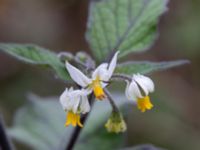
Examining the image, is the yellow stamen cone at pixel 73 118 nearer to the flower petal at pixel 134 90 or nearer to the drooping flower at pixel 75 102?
the drooping flower at pixel 75 102

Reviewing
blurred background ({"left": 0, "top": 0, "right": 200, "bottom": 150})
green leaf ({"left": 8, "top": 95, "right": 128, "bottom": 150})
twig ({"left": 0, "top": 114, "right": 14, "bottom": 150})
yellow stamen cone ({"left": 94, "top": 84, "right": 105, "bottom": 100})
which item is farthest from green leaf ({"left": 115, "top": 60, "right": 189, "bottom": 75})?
blurred background ({"left": 0, "top": 0, "right": 200, "bottom": 150})

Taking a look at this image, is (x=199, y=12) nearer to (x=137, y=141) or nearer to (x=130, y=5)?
(x=137, y=141)

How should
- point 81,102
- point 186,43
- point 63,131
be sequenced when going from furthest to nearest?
point 186,43, point 63,131, point 81,102

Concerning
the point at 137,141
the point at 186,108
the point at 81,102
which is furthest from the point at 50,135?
the point at 186,108

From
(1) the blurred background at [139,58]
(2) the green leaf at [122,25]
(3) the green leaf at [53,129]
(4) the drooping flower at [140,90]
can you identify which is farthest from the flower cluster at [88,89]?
(1) the blurred background at [139,58]

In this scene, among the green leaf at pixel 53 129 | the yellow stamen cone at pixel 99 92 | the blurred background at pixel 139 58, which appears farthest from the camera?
the blurred background at pixel 139 58

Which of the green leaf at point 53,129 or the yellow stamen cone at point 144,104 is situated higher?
the green leaf at point 53,129

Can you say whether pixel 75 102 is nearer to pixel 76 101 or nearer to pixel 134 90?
pixel 76 101

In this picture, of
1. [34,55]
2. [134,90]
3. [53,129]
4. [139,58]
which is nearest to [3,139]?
[34,55]
